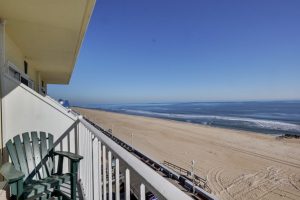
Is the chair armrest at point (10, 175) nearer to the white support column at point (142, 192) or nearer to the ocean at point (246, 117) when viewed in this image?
the white support column at point (142, 192)

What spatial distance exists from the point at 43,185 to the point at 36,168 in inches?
16.4

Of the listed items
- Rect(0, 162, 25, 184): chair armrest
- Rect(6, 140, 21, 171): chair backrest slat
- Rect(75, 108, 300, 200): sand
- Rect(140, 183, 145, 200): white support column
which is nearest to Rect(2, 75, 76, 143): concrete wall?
Rect(6, 140, 21, 171): chair backrest slat

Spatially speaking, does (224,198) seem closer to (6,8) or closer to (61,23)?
(61,23)

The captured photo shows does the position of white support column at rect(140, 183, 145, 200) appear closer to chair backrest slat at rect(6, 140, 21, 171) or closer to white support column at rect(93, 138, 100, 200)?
white support column at rect(93, 138, 100, 200)

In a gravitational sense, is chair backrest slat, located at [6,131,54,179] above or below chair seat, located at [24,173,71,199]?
above

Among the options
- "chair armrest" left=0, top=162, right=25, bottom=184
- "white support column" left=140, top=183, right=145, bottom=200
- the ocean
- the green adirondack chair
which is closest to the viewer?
"white support column" left=140, top=183, right=145, bottom=200

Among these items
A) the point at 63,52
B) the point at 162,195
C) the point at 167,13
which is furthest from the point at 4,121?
the point at 167,13

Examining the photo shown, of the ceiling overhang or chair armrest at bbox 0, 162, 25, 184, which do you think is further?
the ceiling overhang

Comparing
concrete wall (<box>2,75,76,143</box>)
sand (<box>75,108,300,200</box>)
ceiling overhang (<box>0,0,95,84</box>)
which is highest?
ceiling overhang (<box>0,0,95,84</box>)

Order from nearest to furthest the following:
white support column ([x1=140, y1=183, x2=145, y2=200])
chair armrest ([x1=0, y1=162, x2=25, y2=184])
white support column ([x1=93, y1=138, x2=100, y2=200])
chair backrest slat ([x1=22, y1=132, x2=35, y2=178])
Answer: white support column ([x1=140, y1=183, x2=145, y2=200]) → chair armrest ([x1=0, y1=162, x2=25, y2=184]) → white support column ([x1=93, y1=138, x2=100, y2=200]) → chair backrest slat ([x1=22, y1=132, x2=35, y2=178])

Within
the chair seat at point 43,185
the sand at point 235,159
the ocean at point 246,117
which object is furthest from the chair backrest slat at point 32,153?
the ocean at point 246,117

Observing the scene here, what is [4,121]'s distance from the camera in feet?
9.56

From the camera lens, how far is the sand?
970 centimetres

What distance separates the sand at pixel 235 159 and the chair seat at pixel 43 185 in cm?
779
